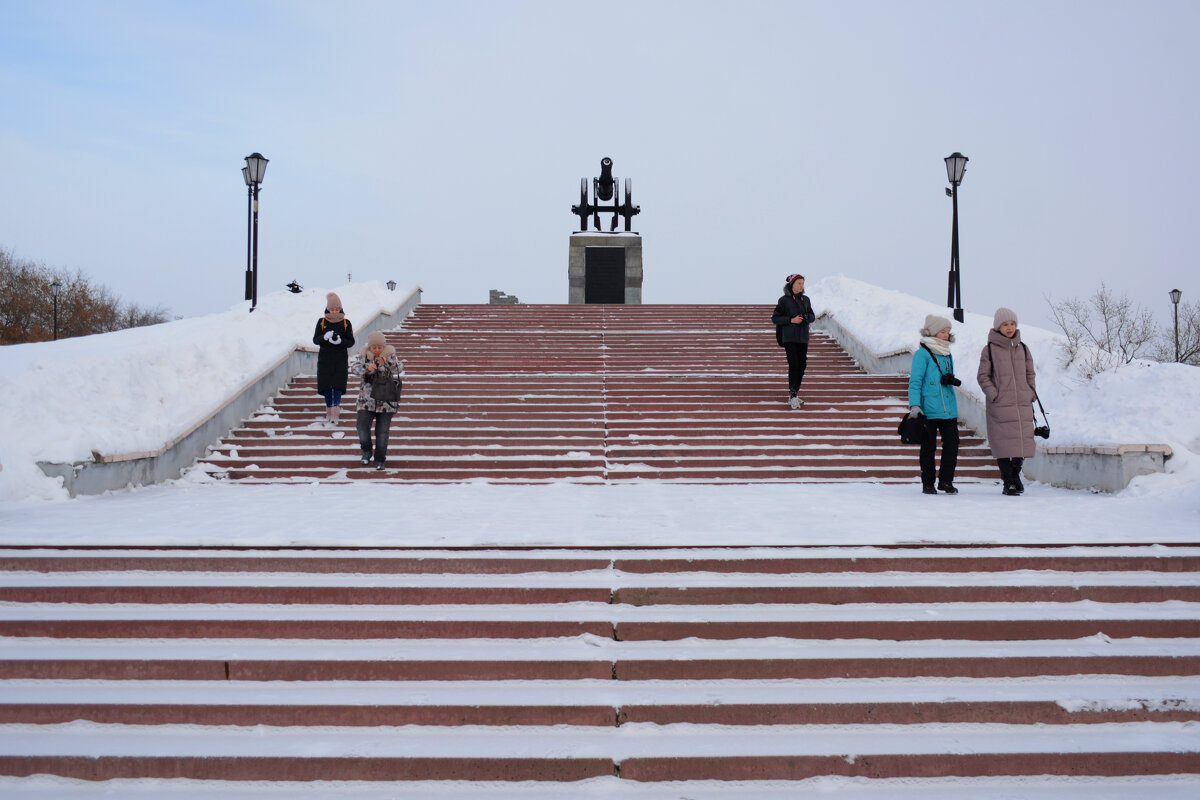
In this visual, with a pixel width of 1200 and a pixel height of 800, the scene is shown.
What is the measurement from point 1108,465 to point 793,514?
322cm

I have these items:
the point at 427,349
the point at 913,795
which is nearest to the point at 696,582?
the point at 913,795

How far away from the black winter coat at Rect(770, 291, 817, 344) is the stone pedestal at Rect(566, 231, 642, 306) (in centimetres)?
1375

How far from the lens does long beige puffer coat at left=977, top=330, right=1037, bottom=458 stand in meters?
7.34

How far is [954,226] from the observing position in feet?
52.6

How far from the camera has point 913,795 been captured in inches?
140

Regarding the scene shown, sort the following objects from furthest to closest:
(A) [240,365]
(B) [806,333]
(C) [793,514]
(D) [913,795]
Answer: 1. (A) [240,365]
2. (B) [806,333]
3. (C) [793,514]
4. (D) [913,795]

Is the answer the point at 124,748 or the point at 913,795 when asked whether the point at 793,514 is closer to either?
the point at 913,795

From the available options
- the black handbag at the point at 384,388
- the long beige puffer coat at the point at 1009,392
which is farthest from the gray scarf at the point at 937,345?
the black handbag at the point at 384,388

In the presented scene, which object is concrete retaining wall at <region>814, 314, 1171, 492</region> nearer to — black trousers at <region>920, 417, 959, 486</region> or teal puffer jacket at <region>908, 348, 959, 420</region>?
black trousers at <region>920, 417, 959, 486</region>

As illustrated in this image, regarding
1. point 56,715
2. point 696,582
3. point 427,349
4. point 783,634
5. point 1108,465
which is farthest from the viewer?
point 427,349

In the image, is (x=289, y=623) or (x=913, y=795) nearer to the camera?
(x=913, y=795)

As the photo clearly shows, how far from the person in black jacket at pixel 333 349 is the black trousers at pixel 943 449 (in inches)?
237

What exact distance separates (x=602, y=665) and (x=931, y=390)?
4.56 meters

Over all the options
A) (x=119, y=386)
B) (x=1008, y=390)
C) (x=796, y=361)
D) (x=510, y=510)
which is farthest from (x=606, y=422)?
(x=119, y=386)
